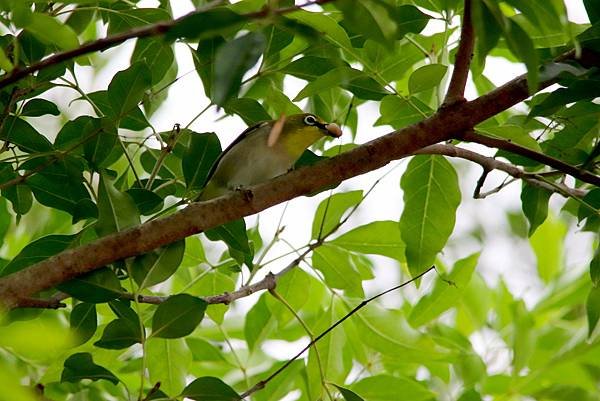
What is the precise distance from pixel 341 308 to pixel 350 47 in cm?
60

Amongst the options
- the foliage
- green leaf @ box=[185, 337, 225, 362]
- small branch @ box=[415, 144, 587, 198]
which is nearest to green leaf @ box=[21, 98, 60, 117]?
the foliage

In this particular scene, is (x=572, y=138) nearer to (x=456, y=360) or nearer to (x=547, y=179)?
(x=547, y=179)

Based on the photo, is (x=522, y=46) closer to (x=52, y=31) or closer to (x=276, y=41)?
(x=52, y=31)

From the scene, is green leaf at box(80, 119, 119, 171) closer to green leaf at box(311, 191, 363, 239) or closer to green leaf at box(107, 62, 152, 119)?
green leaf at box(107, 62, 152, 119)

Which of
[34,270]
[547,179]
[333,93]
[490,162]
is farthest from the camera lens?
[333,93]

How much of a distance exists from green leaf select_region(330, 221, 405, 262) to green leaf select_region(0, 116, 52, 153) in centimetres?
59

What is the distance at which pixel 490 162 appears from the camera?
1301mm

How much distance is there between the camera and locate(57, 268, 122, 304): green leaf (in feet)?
3.74

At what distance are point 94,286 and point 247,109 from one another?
39 cm

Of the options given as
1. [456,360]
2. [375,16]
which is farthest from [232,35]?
[456,360]

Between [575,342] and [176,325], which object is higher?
[176,325]

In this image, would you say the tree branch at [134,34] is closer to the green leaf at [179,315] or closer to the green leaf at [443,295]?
the green leaf at [179,315]

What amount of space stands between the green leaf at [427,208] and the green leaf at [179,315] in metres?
0.40

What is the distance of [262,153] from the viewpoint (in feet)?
5.59
